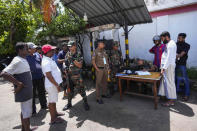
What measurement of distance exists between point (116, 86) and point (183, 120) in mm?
2508

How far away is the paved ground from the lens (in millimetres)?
2779

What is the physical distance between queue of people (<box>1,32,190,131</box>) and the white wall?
2041 millimetres

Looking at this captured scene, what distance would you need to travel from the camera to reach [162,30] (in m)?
6.18

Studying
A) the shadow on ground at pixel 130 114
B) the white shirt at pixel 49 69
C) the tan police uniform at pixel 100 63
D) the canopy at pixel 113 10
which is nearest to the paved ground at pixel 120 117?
the shadow on ground at pixel 130 114

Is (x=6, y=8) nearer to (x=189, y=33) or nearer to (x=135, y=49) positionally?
(x=135, y=49)

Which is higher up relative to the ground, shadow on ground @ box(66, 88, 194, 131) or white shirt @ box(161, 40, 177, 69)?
white shirt @ box(161, 40, 177, 69)

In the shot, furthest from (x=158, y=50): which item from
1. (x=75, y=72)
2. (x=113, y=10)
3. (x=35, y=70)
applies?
(x=35, y=70)

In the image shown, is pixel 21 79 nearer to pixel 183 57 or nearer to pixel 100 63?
pixel 100 63

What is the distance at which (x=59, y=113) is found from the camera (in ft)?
11.3

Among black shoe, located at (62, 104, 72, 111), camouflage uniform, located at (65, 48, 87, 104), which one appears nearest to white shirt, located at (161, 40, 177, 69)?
camouflage uniform, located at (65, 48, 87, 104)

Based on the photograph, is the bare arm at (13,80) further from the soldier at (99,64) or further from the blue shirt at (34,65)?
the soldier at (99,64)

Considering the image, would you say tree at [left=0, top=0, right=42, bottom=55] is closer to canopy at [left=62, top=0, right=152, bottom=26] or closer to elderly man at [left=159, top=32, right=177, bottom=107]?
canopy at [left=62, top=0, right=152, bottom=26]

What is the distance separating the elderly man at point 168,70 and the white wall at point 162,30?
8.42 feet

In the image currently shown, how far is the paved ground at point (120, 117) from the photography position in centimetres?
278
